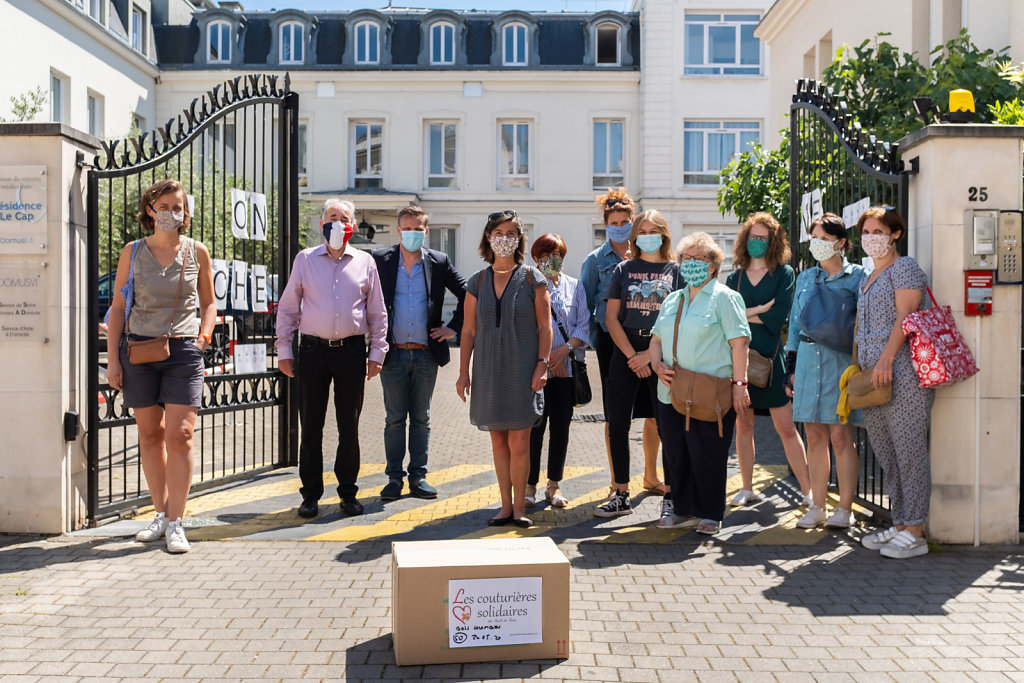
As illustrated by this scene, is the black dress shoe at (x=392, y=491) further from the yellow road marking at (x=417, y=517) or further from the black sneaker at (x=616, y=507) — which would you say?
the black sneaker at (x=616, y=507)

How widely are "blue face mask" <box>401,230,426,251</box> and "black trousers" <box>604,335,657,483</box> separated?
1635 millimetres

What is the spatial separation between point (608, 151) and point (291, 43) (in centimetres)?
1196

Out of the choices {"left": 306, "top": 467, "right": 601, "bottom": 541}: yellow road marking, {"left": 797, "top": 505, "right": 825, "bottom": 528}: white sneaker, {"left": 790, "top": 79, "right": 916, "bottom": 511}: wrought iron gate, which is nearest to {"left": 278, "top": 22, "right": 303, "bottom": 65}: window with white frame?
{"left": 790, "top": 79, "right": 916, "bottom": 511}: wrought iron gate

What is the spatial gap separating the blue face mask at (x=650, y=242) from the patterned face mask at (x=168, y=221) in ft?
9.69

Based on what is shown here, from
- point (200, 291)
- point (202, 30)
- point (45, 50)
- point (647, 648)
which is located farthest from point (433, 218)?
point (647, 648)

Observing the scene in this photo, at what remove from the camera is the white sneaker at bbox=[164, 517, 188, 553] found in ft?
19.1

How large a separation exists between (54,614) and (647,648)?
2761mm

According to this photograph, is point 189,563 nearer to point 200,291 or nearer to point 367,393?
point 200,291

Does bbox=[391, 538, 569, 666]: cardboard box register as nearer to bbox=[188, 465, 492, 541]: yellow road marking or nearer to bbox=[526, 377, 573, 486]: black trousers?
bbox=[188, 465, 492, 541]: yellow road marking

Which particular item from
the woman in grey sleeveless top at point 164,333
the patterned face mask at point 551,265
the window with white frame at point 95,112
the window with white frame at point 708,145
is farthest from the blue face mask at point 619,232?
the window with white frame at point 708,145

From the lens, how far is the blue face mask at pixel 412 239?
7.23m

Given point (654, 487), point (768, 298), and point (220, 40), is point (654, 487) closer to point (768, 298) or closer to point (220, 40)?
point (768, 298)

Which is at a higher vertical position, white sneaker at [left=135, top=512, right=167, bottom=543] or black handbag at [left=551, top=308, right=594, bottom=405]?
black handbag at [left=551, top=308, right=594, bottom=405]

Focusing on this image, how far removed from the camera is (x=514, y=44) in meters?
35.7
